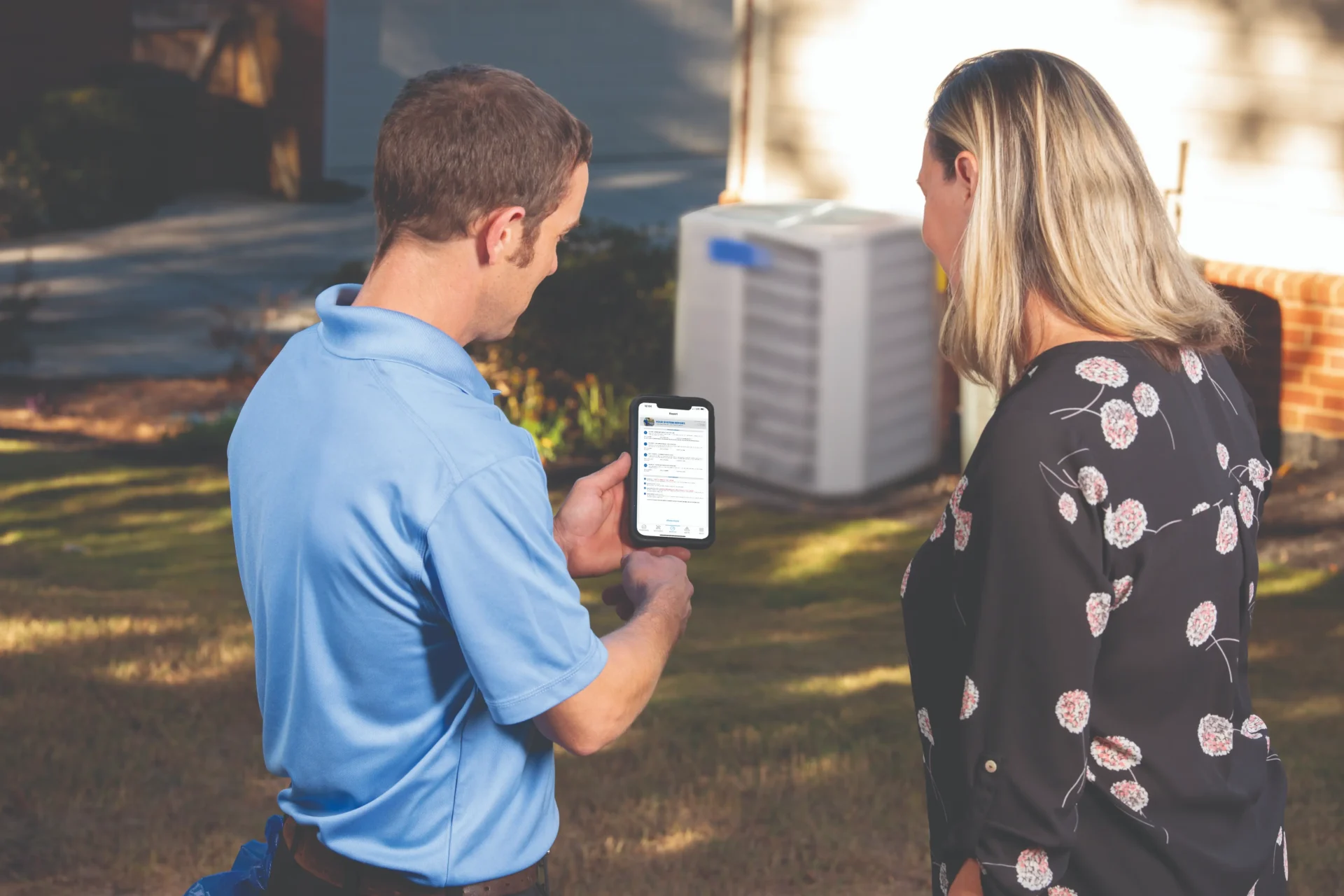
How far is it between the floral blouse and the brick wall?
6568 mm

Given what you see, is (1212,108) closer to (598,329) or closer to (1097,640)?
(598,329)

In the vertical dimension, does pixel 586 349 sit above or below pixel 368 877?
below

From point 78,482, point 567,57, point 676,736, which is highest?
point 567,57

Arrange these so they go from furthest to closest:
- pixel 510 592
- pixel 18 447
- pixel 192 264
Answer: pixel 192 264
pixel 18 447
pixel 510 592

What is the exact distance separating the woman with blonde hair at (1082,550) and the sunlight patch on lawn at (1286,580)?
526cm

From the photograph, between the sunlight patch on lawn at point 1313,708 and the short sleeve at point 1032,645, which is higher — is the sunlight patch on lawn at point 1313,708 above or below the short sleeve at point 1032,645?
below

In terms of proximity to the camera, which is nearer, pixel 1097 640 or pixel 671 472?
pixel 1097 640

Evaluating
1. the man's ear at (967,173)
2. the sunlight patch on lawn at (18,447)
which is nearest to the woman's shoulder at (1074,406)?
the man's ear at (967,173)

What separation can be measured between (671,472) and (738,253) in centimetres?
584

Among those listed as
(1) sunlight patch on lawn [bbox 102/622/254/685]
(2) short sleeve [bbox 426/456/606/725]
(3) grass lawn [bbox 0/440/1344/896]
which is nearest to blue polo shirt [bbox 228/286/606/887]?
(2) short sleeve [bbox 426/456/606/725]

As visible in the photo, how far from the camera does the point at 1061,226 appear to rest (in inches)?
83.4

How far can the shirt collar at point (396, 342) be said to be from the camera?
2.03 metres

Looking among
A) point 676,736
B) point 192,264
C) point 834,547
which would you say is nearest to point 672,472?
point 676,736

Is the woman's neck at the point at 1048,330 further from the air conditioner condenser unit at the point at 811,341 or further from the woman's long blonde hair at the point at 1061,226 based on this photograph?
the air conditioner condenser unit at the point at 811,341
